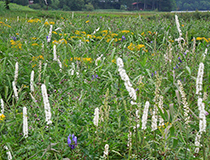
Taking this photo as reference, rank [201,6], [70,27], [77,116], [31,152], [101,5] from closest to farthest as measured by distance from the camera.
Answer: [31,152], [77,116], [70,27], [101,5], [201,6]

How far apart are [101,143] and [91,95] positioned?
0.87m

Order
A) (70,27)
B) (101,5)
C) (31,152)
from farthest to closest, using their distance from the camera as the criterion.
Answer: (101,5) → (70,27) → (31,152)

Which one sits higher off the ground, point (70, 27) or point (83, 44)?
point (70, 27)

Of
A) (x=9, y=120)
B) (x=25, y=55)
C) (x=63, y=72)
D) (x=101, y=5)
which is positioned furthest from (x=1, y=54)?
(x=101, y=5)

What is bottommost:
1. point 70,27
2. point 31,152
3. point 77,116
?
point 31,152

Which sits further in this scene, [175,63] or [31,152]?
[175,63]

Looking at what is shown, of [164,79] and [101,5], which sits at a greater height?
[101,5]

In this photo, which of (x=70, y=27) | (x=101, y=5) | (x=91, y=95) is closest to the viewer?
(x=91, y=95)

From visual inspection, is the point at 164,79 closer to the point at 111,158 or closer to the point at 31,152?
the point at 111,158

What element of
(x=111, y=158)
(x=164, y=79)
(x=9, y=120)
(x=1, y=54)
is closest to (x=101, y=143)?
(x=111, y=158)

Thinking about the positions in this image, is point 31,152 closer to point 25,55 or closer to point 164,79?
point 164,79

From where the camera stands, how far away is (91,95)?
2604 millimetres

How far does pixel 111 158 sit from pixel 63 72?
6.14ft

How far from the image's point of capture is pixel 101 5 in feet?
219
